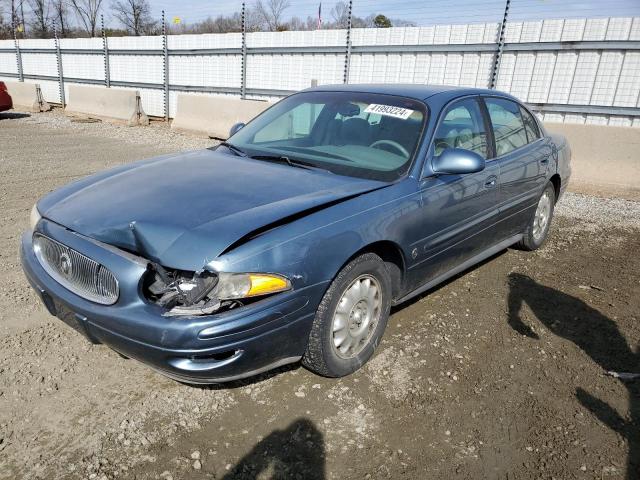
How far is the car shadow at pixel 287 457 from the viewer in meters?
2.20

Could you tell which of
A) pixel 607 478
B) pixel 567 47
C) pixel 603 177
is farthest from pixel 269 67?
pixel 607 478

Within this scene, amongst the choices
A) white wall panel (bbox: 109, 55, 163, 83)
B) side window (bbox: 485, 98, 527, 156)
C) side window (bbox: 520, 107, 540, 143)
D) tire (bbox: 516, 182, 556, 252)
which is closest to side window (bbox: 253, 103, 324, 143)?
side window (bbox: 485, 98, 527, 156)

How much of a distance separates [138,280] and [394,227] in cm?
144

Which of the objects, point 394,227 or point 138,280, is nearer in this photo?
point 138,280

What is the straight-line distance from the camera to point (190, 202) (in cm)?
260

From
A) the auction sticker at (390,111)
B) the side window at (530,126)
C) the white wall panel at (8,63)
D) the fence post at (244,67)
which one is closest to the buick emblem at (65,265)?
the auction sticker at (390,111)

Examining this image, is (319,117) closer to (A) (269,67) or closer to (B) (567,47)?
(B) (567,47)

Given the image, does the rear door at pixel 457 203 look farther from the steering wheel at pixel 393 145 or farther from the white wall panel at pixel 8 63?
the white wall panel at pixel 8 63

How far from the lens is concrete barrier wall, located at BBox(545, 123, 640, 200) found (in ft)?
24.3

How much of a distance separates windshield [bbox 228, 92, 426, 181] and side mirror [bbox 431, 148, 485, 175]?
197 mm

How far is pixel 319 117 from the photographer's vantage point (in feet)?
12.3

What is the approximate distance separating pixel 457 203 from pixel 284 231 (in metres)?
1.53

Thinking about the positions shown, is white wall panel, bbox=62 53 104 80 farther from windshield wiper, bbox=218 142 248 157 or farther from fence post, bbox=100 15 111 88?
windshield wiper, bbox=218 142 248 157

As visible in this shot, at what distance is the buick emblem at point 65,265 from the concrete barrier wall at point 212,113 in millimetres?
8677
